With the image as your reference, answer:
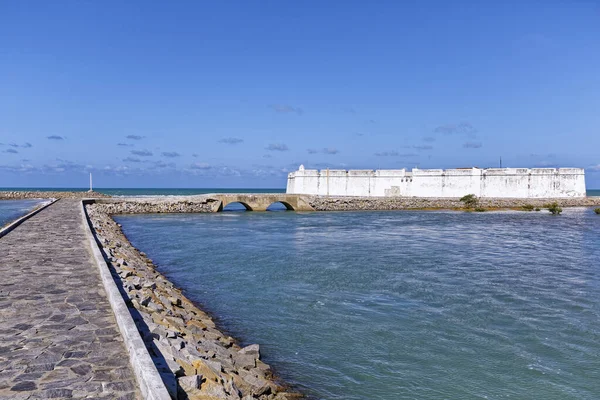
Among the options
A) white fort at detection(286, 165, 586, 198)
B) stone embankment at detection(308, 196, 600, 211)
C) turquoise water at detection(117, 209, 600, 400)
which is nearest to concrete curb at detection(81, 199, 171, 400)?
turquoise water at detection(117, 209, 600, 400)

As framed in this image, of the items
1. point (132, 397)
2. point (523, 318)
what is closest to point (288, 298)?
point (523, 318)

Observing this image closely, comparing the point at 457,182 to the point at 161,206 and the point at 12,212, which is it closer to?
the point at 161,206

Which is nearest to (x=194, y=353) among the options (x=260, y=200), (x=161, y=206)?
(x=161, y=206)

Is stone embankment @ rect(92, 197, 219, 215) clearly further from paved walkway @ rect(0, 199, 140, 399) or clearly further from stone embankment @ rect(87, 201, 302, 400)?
stone embankment @ rect(87, 201, 302, 400)

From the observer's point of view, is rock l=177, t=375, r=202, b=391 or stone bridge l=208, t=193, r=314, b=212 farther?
stone bridge l=208, t=193, r=314, b=212

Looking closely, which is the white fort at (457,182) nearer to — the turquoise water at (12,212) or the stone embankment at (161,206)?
the stone embankment at (161,206)

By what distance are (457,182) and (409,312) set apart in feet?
151

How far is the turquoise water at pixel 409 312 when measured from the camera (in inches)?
248

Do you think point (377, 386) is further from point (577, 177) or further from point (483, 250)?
point (577, 177)

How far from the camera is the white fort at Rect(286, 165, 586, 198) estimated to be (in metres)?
51.5

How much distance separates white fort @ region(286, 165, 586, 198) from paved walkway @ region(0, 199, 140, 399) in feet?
152

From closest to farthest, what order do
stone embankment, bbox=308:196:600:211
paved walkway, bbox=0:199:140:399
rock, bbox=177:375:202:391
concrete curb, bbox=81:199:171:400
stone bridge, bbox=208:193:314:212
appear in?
concrete curb, bbox=81:199:171:400, paved walkway, bbox=0:199:140:399, rock, bbox=177:375:202:391, stone bridge, bbox=208:193:314:212, stone embankment, bbox=308:196:600:211

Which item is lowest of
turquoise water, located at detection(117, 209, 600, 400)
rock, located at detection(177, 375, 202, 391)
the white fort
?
turquoise water, located at detection(117, 209, 600, 400)

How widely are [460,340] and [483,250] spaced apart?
11.2 meters
